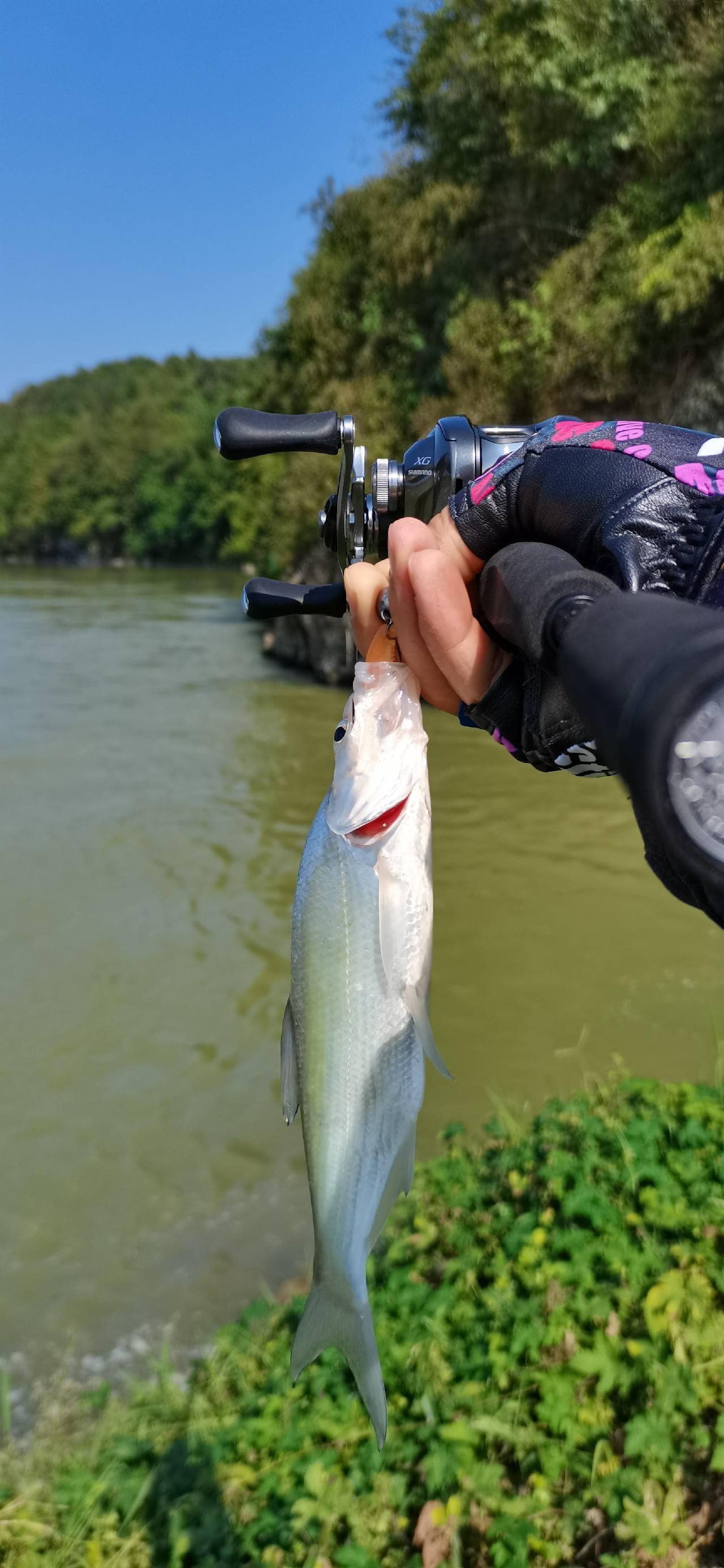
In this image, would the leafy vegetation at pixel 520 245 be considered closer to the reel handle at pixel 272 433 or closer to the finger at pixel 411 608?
the reel handle at pixel 272 433

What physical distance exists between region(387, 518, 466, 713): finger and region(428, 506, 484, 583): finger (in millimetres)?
16

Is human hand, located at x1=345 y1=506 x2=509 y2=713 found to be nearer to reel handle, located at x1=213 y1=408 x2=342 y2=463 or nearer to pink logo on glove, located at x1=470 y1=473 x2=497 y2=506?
pink logo on glove, located at x1=470 y1=473 x2=497 y2=506

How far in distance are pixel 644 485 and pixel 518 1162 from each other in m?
3.00

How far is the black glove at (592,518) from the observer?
1.37 meters

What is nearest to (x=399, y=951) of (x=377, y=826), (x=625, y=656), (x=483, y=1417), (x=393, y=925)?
(x=393, y=925)

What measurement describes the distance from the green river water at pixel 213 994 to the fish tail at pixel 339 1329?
9.25 feet

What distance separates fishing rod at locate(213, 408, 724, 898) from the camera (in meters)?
0.74

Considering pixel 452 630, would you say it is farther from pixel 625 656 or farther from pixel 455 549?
pixel 625 656

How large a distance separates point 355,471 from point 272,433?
21cm

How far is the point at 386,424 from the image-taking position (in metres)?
18.9

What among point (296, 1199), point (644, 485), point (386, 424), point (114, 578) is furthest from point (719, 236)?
point (114, 578)

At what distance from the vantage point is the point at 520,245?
17.2 m

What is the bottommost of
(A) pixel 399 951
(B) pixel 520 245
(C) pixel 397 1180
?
(C) pixel 397 1180

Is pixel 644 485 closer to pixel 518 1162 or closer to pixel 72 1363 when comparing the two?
pixel 518 1162
